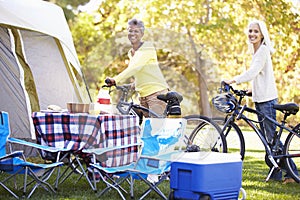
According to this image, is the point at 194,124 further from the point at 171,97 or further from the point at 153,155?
the point at 153,155

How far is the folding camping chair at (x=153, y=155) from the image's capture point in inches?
145

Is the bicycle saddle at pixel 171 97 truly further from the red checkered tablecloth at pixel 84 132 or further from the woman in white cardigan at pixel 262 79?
the red checkered tablecloth at pixel 84 132

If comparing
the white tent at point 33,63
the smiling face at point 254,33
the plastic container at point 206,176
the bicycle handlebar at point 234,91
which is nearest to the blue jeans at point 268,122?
the bicycle handlebar at point 234,91

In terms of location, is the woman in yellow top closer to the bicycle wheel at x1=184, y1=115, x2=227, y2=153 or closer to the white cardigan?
the bicycle wheel at x1=184, y1=115, x2=227, y2=153

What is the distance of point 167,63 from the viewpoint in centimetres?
975

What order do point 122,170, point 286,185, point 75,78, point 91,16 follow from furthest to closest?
point 91,16 → point 75,78 → point 286,185 → point 122,170

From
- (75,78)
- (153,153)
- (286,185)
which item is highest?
(75,78)

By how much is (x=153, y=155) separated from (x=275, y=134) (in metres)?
1.17

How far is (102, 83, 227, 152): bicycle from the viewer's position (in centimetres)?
466

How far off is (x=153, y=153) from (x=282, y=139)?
127 cm

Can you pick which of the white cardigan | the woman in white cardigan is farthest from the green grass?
the white cardigan

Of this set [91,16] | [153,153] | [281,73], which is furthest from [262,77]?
[91,16]

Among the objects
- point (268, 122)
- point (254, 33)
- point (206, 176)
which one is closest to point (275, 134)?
point (268, 122)

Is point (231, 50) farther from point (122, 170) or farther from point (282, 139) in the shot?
point (122, 170)
